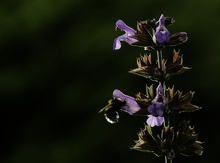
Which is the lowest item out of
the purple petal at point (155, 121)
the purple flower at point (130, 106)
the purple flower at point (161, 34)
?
the purple petal at point (155, 121)

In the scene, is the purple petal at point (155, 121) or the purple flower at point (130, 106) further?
the purple flower at point (130, 106)

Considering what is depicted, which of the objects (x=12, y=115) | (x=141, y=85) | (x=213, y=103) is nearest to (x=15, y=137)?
(x=12, y=115)

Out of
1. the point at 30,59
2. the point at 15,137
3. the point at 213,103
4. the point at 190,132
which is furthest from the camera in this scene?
the point at 30,59

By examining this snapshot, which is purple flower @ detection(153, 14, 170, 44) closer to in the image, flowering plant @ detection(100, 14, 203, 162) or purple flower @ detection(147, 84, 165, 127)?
flowering plant @ detection(100, 14, 203, 162)

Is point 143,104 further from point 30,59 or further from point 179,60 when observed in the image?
point 30,59

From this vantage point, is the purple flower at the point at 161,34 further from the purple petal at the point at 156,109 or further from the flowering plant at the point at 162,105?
the purple petal at the point at 156,109

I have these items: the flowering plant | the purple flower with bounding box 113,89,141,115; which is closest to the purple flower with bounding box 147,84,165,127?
the flowering plant

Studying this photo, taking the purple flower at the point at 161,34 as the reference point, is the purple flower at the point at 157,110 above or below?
below

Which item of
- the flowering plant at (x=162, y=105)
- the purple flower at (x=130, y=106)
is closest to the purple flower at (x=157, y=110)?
the flowering plant at (x=162, y=105)
